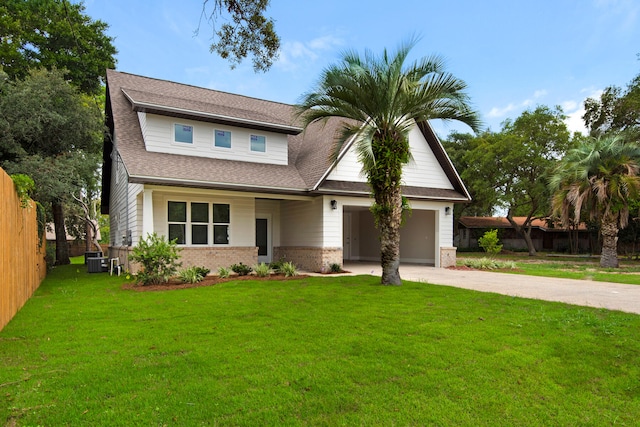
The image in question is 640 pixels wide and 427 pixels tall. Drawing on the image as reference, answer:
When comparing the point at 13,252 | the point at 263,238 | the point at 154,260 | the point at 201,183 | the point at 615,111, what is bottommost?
the point at 154,260

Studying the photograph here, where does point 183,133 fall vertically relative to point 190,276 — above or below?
above

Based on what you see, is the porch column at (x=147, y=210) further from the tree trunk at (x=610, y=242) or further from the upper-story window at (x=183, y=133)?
the tree trunk at (x=610, y=242)

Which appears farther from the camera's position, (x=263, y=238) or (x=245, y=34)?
(x=263, y=238)

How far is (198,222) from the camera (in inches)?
569

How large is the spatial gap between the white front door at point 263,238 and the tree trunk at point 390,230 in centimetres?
809

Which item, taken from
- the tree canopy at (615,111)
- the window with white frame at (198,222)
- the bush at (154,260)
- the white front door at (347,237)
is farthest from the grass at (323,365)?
the tree canopy at (615,111)

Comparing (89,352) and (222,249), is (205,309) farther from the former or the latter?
(222,249)

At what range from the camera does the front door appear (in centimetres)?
1753

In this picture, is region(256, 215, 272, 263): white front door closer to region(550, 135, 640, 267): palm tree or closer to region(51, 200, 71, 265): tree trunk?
region(51, 200, 71, 265): tree trunk

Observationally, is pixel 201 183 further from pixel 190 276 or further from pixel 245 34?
pixel 245 34

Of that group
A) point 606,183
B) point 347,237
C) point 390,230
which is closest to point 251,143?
point 390,230

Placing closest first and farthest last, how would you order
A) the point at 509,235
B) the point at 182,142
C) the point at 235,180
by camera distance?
the point at 235,180 → the point at 182,142 → the point at 509,235

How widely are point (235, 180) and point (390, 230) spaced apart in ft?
19.6

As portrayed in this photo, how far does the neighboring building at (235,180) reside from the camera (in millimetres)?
13664
